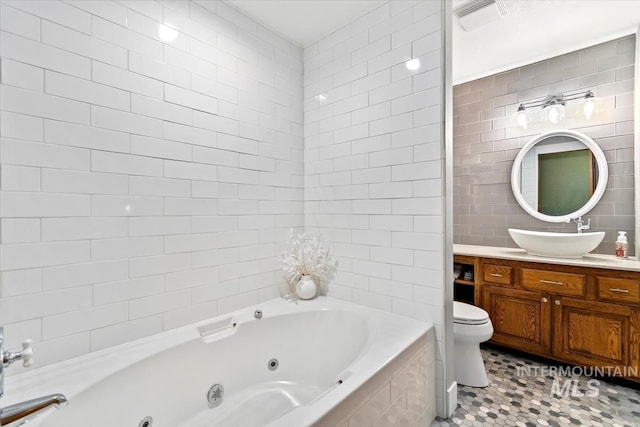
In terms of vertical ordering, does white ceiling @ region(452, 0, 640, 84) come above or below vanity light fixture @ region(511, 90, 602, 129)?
above

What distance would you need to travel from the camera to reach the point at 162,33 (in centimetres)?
163

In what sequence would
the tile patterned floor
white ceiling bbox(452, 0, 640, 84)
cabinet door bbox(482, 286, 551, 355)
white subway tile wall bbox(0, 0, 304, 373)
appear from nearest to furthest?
white subway tile wall bbox(0, 0, 304, 373), the tile patterned floor, white ceiling bbox(452, 0, 640, 84), cabinet door bbox(482, 286, 551, 355)

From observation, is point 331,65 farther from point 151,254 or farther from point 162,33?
point 151,254

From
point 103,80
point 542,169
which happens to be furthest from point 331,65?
point 542,169

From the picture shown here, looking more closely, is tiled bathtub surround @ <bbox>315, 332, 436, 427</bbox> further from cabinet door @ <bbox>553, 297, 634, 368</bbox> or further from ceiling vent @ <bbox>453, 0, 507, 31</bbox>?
ceiling vent @ <bbox>453, 0, 507, 31</bbox>

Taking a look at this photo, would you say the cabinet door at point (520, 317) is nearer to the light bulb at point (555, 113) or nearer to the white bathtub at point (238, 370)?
the white bathtub at point (238, 370)

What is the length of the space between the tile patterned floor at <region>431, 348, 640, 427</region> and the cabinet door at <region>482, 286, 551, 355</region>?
22 cm

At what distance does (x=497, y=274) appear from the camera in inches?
100

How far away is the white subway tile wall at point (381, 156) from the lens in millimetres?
1780

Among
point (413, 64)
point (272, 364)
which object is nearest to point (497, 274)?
point (413, 64)

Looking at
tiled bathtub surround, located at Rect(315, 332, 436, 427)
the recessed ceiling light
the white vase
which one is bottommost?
tiled bathtub surround, located at Rect(315, 332, 436, 427)

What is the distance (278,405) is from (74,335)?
1.08 meters

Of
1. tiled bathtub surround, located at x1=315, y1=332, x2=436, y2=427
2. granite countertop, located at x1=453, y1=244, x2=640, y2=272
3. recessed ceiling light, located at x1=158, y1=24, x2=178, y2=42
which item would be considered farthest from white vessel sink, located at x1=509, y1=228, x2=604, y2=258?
recessed ceiling light, located at x1=158, y1=24, x2=178, y2=42

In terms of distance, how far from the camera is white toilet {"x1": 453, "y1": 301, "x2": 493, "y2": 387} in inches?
81.4
